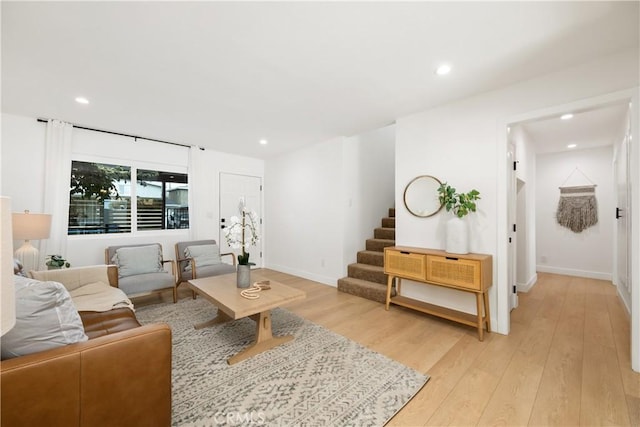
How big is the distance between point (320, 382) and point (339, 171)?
10.2ft

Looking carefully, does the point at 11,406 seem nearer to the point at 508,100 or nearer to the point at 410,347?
the point at 410,347

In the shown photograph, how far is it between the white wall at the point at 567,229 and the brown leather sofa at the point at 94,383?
650cm

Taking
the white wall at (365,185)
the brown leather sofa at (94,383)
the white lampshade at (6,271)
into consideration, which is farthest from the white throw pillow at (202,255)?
the white lampshade at (6,271)

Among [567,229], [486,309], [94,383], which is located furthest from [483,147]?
[567,229]

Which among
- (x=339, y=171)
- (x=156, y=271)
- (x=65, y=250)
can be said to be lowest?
(x=156, y=271)

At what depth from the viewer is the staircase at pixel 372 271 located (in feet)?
11.8

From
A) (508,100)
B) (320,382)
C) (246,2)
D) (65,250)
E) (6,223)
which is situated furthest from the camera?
(65,250)

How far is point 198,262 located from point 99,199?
1.80 m

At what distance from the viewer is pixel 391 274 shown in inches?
122

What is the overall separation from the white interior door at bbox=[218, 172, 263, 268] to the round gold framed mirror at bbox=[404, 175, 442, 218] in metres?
2.99

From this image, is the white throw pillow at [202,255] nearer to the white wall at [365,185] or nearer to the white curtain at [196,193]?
the white curtain at [196,193]

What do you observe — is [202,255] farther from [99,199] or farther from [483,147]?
[483,147]

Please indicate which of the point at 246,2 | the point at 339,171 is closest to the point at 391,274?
the point at 339,171
